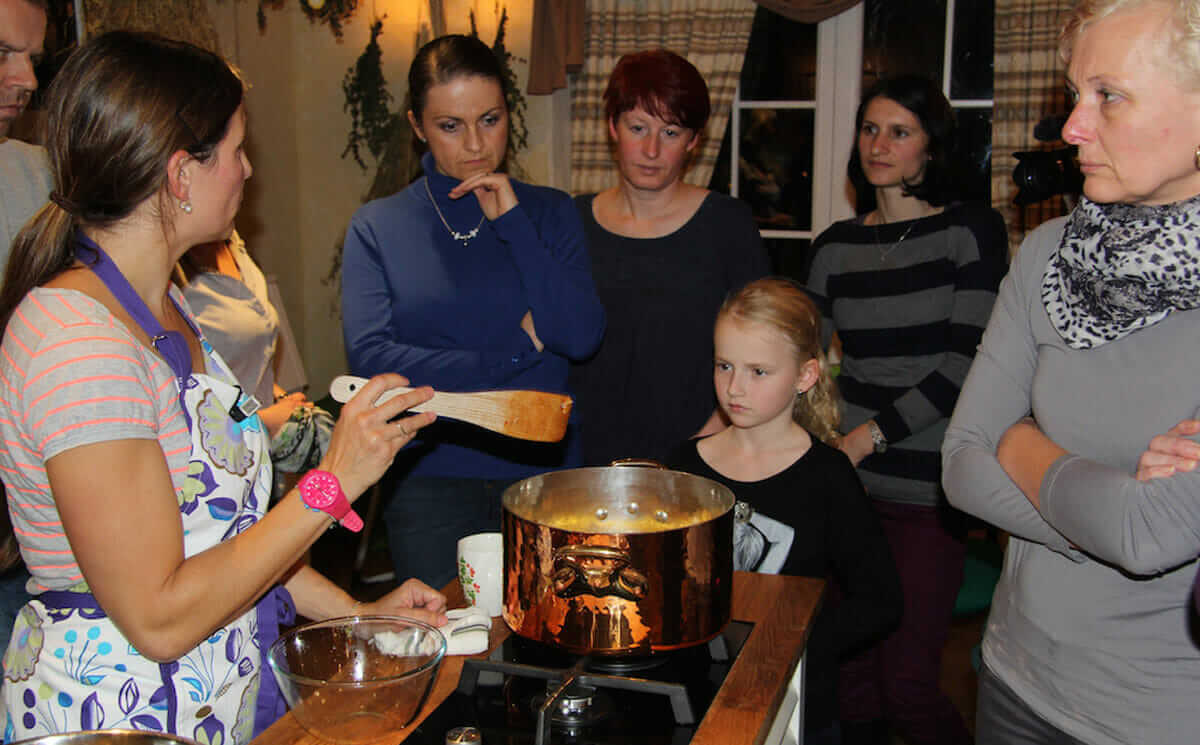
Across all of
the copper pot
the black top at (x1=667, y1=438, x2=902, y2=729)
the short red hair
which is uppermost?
the short red hair

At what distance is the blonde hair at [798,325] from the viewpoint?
193 cm

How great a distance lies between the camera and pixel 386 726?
0.99 meters

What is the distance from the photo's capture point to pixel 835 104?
156 inches

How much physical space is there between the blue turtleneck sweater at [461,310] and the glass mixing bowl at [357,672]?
0.80 metres

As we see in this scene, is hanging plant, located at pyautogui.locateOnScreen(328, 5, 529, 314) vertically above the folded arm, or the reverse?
hanging plant, located at pyautogui.locateOnScreen(328, 5, 529, 314)

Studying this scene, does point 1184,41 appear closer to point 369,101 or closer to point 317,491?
point 317,491

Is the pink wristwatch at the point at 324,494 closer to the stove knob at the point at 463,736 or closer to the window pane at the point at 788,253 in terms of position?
the stove knob at the point at 463,736

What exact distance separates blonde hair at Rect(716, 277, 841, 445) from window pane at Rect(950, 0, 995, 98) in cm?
218

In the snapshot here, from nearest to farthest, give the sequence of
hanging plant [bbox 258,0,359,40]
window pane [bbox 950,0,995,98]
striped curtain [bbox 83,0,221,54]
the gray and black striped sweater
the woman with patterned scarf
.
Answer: the woman with patterned scarf < the gray and black striped sweater < striped curtain [bbox 83,0,221,54] < window pane [bbox 950,0,995,98] < hanging plant [bbox 258,0,359,40]

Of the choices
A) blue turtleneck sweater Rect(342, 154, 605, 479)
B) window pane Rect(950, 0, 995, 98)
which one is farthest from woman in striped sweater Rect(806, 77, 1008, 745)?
window pane Rect(950, 0, 995, 98)

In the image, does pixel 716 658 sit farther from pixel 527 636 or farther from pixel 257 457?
pixel 257 457

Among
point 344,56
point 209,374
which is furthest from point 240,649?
point 344,56

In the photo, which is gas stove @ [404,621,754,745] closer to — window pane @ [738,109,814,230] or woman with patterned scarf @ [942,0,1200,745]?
woman with patterned scarf @ [942,0,1200,745]

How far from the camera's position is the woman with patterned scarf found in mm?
1059
